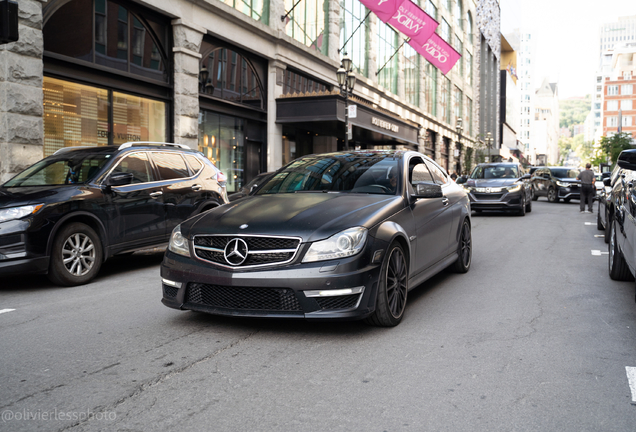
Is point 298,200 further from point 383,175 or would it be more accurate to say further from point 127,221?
point 127,221

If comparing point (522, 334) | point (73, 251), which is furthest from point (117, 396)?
point (73, 251)

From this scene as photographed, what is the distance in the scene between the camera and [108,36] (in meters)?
14.9

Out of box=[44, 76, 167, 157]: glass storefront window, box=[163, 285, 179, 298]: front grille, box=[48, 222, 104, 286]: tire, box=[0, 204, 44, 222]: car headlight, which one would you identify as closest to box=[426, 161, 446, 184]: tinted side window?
box=[163, 285, 179, 298]: front grille

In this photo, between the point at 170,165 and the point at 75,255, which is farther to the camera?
the point at 170,165

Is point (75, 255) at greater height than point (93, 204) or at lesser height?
lesser

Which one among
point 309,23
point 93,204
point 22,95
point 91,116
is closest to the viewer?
point 93,204

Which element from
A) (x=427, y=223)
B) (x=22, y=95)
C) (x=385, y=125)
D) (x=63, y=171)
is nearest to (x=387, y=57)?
(x=385, y=125)

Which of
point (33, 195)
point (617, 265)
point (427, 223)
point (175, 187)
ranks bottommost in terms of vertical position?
point (617, 265)

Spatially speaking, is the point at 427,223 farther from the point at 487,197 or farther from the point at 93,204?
the point at 487,197

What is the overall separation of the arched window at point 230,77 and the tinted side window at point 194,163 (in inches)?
361

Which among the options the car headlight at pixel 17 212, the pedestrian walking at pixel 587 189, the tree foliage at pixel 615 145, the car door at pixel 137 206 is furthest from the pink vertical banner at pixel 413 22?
the tree foliage at pixel 615 145

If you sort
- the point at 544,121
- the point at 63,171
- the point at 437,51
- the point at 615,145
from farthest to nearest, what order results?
the point at 544,121 → the point at 615,145 → the point at 437,51 → the point at 63,171

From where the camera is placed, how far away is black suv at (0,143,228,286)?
22.4 ft

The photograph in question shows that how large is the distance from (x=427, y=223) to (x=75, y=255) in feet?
14.3
